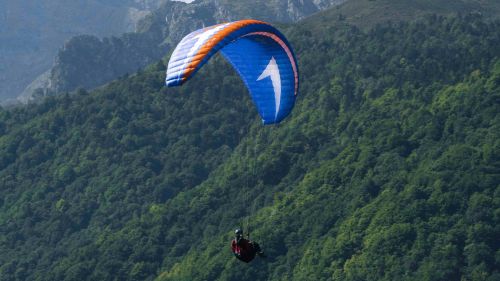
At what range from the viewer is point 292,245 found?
169000 millimetres

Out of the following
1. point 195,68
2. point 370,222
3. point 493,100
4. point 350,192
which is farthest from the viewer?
point 493,100

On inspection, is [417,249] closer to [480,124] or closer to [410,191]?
[410,191]

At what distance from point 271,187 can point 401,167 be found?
27.2 m

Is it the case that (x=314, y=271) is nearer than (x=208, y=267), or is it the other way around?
(x=314, y=271)

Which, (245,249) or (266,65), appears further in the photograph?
(266,65)

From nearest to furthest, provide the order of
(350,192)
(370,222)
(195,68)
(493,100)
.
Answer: (195,68) → (370,222) → (350,192) → (493,100)

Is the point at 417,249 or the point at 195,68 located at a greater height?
the point at 195,68

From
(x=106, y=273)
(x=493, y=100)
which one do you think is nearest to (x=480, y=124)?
(x=493, y=100)

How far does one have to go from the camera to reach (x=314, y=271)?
15725cm

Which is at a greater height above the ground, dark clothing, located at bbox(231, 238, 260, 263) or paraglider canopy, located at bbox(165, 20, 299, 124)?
paraglider canopy, located at bbox(165, 20, 299, 124)

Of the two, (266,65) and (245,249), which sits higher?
(266,65)

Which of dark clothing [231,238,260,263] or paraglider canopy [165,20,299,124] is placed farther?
paraglider canopy [165,20,299,124]

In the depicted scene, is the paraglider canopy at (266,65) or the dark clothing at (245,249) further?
the paraglider canopy at (266,65)

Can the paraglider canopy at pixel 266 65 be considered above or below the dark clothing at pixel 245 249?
Result: above
